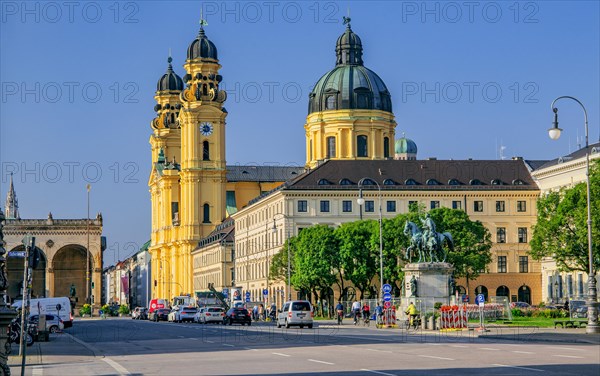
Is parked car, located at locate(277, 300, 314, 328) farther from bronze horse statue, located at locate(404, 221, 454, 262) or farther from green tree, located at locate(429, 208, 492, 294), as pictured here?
green tree, located at locate(429, 208, 492, 294)

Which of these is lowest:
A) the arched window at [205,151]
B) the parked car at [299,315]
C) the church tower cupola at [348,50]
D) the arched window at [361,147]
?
the parked car at [299,315]

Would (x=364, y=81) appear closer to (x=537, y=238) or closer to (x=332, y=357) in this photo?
(x=537, y=238)

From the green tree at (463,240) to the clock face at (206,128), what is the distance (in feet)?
257

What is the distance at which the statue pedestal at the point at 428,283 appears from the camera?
73.2 meters

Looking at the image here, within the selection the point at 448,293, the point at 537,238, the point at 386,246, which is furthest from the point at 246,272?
the point at 448,293

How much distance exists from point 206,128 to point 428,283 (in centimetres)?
12738

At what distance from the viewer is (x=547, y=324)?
68.0m

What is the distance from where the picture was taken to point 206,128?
650ft

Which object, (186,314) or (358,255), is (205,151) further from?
(186,314)

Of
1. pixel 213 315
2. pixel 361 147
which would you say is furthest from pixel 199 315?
pixel 361 147

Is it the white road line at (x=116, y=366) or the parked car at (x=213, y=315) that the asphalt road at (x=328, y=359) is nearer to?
the white road line at (x=116, y=366)

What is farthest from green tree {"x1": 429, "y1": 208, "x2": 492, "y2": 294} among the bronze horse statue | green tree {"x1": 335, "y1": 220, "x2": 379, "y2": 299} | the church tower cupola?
the church tower cupola

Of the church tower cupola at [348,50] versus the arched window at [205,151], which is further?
the arched window at [205,151]

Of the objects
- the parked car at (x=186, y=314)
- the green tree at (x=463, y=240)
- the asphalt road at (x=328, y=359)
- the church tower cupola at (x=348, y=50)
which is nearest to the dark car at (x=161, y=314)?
the parked car at (x=186, y=314)
